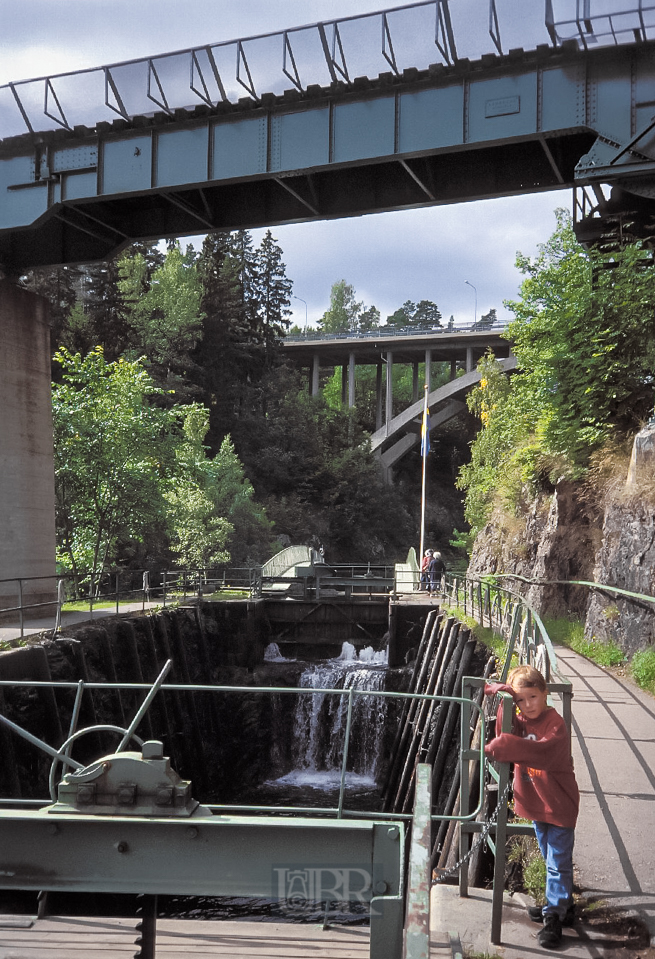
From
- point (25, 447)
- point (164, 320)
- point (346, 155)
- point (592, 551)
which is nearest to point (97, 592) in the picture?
point (25, 447)

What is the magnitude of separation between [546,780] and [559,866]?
484mm

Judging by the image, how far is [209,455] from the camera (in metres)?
58.2

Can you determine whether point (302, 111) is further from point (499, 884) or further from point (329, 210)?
point (499, 884)

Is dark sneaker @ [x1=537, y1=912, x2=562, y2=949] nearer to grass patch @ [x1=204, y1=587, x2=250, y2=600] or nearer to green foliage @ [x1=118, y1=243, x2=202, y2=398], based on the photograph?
grass patch @ [x1=204, y1=587, x2=250, y2=600]

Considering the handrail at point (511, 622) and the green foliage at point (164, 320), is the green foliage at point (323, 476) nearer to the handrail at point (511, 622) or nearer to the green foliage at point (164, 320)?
the green foliage at point (164, 320)

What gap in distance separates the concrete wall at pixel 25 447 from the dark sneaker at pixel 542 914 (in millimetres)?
16003

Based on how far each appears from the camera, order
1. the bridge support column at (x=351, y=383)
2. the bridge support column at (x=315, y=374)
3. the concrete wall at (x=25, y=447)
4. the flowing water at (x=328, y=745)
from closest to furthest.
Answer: the concrete wall at (x=25, y=447) < the flowing water at (x=328, y=745) < the bridge support column at (x=351, y=383) < the bridge support column at (x=315, y=374)

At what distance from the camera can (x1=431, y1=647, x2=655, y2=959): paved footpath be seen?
4508 millimetres

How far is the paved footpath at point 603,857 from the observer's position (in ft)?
14.8

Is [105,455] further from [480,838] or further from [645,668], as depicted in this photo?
[480,838]

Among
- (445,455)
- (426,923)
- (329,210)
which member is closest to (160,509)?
(329,210)

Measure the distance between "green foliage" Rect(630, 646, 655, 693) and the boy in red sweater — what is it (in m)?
6.46

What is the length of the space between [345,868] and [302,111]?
15832 millimetres

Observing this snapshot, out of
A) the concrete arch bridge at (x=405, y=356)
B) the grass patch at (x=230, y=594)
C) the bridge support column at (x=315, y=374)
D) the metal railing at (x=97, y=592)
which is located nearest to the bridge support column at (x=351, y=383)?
the concrete arch bridge at (x=405, y=356)
